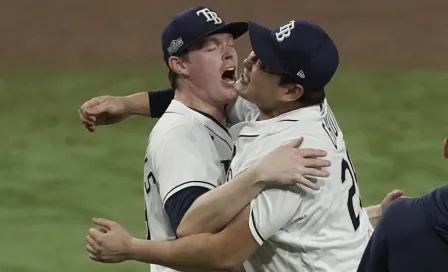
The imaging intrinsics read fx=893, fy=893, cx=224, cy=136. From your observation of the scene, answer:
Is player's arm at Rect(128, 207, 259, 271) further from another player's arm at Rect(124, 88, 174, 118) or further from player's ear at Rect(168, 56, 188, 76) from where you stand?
another player's arm at Rect(124, 88, 174, 118)

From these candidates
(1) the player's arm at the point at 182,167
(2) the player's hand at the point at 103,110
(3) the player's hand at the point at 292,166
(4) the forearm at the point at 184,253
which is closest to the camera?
(3) the player's hand at the point at 292,166

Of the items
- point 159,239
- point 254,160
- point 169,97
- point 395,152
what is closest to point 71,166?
point 395,152

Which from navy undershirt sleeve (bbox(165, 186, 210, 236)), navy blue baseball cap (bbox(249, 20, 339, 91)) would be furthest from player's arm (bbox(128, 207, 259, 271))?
navy blue baseball cap (bbox(249, 20, 339, 91))

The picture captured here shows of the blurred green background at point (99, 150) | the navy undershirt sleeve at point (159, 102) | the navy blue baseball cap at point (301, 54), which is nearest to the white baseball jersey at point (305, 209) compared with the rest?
the navy blue baseball cap at point (301, 54)

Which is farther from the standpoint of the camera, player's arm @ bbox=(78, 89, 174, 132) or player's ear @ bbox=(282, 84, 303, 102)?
player's arm @ bbox=(78, 89, 174, 132)

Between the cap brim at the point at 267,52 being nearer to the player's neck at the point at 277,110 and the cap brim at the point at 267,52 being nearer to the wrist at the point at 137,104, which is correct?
the player's neck at the point at 277,110

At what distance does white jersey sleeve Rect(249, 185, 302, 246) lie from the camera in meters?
2.81

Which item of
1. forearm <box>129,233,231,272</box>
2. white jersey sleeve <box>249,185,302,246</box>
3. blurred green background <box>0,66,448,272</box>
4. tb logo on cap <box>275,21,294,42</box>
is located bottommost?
blurred green background <box>0,66,448,272</box>

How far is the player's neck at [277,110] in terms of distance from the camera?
3049 millimetres

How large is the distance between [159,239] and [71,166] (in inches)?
142

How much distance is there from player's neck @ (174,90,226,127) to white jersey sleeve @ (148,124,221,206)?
0.58 ft

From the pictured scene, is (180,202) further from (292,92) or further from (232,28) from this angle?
(232,28)

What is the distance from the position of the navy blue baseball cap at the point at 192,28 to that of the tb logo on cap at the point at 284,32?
0.45m

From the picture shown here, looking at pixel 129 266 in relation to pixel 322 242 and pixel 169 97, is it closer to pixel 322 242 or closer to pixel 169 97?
pixel 169 97
